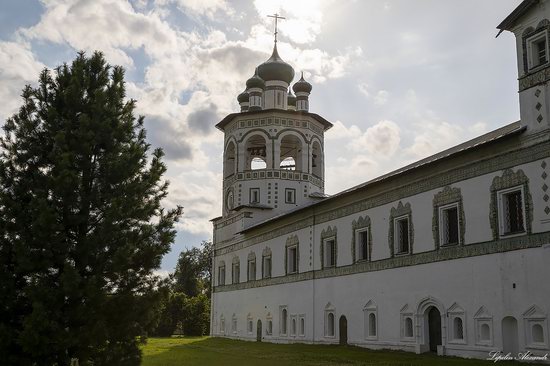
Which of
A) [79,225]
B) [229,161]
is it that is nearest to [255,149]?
[229,161]

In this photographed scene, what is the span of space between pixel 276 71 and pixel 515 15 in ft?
65.1

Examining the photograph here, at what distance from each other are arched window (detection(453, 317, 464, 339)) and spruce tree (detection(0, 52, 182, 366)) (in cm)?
878

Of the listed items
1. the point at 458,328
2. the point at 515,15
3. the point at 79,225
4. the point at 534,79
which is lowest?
the point at 458,328

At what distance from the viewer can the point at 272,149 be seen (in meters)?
33.1

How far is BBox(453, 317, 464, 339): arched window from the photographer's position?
55.0ft

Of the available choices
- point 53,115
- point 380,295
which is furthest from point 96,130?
point 380,295

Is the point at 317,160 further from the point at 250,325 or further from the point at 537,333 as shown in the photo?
the point at 537,333

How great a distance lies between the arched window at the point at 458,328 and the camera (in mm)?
16750

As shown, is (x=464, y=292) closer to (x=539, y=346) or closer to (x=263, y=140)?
(x=539, y=346)

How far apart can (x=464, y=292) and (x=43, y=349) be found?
10746 millimetres

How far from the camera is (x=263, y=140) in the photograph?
3419cm

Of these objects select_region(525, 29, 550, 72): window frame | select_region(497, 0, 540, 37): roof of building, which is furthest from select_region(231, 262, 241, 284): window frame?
select_region(525, 29, 550, 72): window frame

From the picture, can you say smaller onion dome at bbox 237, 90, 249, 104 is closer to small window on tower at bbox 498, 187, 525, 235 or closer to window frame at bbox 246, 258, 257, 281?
window frame at bbox 246, 258, 257, 281

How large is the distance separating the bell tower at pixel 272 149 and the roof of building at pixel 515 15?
1664cm
